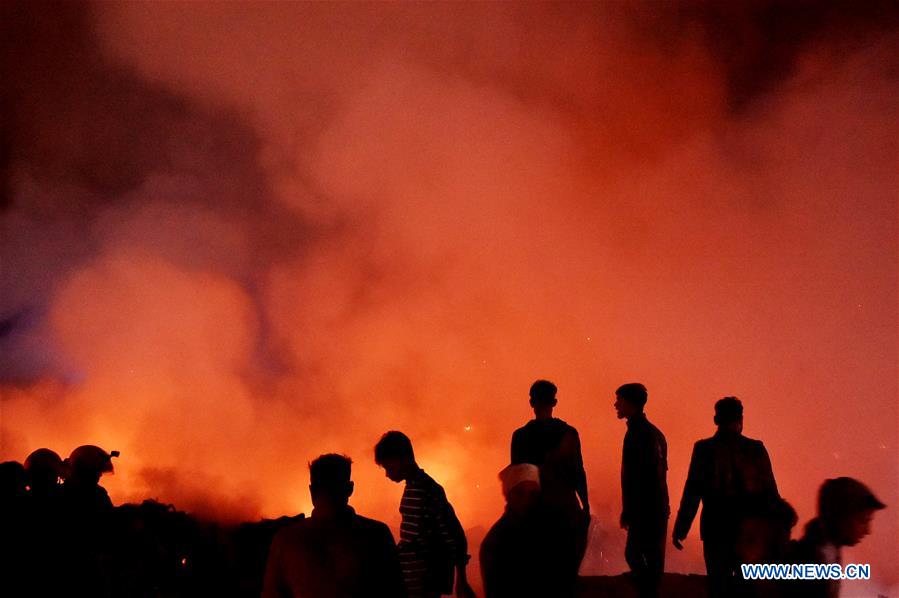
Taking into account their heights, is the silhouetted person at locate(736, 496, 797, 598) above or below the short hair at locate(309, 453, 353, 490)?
below

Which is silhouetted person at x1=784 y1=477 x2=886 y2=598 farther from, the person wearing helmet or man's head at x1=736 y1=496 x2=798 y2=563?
the person wearing helmet

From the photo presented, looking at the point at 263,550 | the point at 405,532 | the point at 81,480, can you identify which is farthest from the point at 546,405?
the point at 81,480

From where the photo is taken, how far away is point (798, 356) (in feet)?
Answer: 34.2

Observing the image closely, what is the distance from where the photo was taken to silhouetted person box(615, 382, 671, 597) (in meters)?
3.97

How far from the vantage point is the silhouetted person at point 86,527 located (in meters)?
2.65

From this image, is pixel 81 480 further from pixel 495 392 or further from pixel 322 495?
pixel 495 392

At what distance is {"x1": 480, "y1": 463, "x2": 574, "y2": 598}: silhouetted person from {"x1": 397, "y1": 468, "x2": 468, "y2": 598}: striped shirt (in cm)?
67

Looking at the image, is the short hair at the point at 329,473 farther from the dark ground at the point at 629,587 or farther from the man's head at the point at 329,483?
the dark ground at the point at 629,587

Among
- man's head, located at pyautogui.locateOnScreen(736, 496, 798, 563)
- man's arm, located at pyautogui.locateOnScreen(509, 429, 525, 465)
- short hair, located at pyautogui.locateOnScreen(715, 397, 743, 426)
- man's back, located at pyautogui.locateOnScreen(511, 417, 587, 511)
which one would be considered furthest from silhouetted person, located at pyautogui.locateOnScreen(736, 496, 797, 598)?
man's arm, located at pyautogui.locateOnScreen(509, 429, 525, 465)

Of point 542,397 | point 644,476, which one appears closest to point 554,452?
point 542,397

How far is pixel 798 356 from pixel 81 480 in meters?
9.76

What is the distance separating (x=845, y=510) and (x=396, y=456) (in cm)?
166

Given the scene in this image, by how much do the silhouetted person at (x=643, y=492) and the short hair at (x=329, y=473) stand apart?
2.00 meters

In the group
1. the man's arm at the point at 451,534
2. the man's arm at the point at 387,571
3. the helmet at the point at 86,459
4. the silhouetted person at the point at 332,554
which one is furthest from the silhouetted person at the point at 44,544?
the man's arm at the point at 451,534
